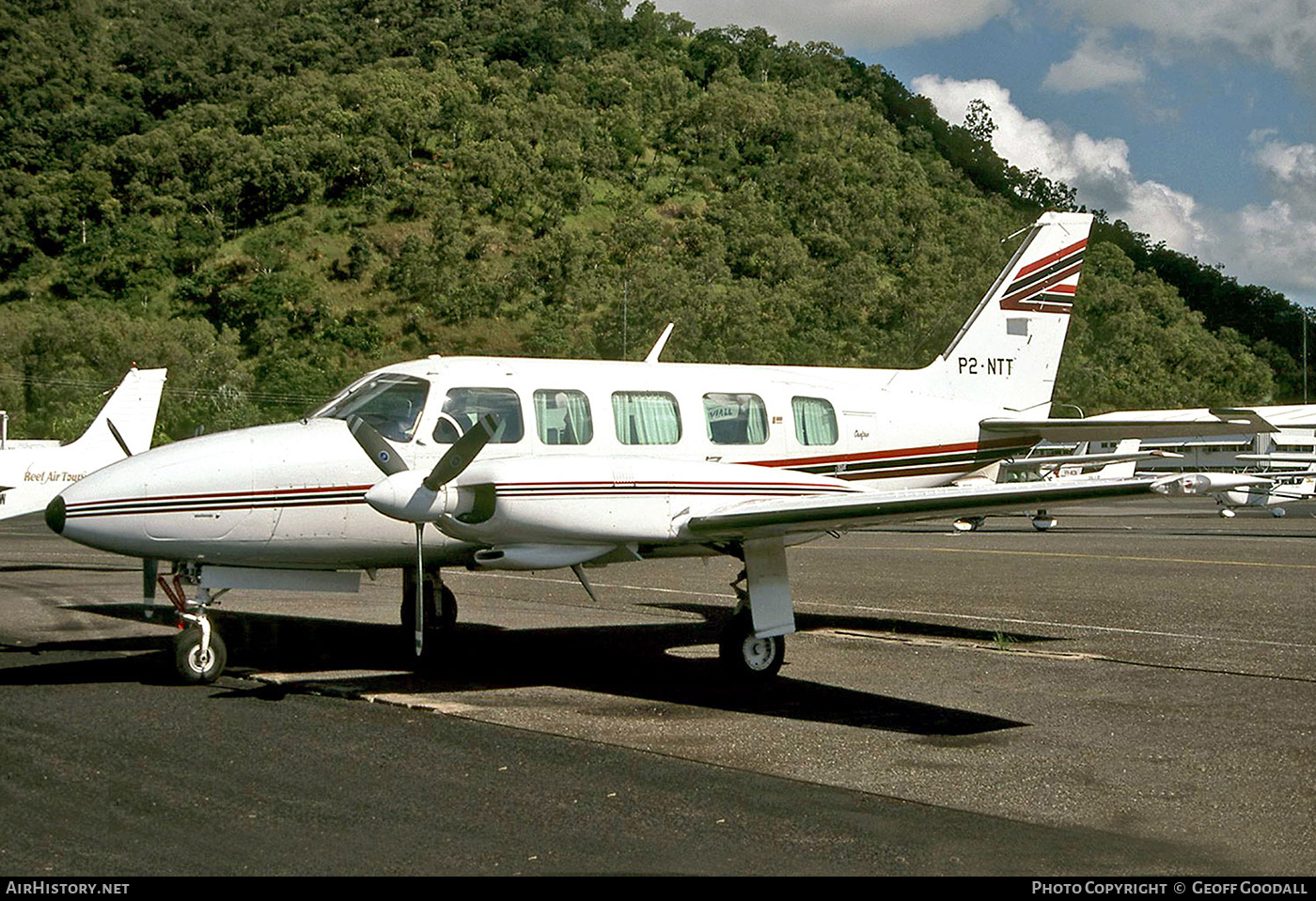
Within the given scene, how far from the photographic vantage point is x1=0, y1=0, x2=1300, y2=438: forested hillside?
8038cm

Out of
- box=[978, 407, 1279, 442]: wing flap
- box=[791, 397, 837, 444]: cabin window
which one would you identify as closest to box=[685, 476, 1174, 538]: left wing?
box=[791, 397, 837, 444]: cabin window

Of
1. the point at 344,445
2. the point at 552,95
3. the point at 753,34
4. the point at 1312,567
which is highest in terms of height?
the point at 753,34

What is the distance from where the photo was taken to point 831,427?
13086 millimetres

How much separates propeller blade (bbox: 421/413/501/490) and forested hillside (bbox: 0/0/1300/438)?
56673 millimetres

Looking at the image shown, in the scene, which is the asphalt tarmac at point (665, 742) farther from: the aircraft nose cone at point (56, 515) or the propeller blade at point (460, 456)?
the propeller blade at point (460, 456)

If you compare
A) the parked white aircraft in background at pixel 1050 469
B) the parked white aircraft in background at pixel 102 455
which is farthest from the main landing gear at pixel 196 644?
the parked white aircraft in background at pixel 102 455

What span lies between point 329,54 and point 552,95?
2938cm

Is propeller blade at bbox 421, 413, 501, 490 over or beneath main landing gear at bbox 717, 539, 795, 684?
over

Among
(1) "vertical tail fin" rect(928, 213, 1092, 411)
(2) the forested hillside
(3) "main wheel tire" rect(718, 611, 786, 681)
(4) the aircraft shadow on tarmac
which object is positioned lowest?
(4) the aircraft shadow on tarmac

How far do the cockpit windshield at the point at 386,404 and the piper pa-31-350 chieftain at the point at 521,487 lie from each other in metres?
0.02

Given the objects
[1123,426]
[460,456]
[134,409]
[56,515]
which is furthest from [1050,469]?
[56,515]

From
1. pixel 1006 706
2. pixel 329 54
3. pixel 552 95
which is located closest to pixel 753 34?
pixel 552 95

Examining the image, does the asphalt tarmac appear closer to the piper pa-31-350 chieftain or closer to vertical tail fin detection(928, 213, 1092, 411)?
the piper pa-31-350 chieftain
